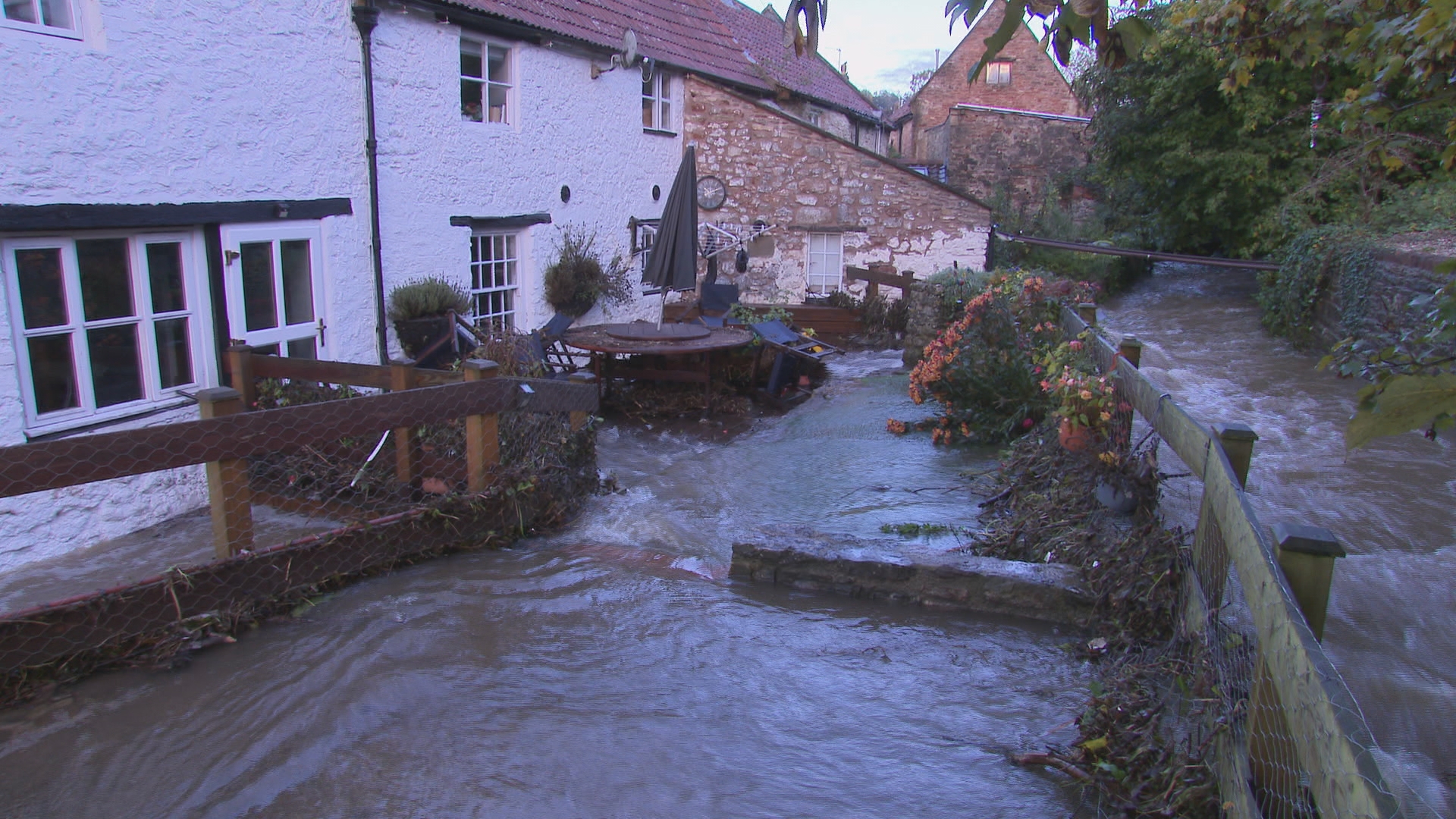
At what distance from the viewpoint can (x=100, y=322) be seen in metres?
6.18

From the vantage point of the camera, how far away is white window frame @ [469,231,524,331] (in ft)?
34.7

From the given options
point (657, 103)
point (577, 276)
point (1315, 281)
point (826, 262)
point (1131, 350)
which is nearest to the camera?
point (1131, 350)

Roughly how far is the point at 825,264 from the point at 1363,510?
10.2 meters

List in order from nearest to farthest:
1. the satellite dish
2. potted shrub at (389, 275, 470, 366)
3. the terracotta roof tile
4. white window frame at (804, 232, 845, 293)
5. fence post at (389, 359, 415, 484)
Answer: fence post at (389, 359, 415, 484) < potted shrub at (389, 275, 470, 366) < the terracotta roof tile < the satellite dish < white window frame at (804, 232, 845, 293)

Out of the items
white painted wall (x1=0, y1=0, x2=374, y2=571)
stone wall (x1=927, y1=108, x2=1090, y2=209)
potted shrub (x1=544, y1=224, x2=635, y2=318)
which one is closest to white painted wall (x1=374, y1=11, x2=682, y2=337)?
potted shrub (x1=544, y1=224, x2=635, y2=318)

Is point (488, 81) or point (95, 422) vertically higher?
point (488, 81)

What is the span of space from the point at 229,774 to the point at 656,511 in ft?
11.7

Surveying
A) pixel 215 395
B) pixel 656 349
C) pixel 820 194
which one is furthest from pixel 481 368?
pixel 820 194

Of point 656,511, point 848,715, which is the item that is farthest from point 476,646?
point 656,511

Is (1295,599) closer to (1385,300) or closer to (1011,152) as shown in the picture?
(1385,300)

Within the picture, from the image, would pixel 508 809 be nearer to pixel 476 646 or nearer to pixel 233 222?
pixel 476 646

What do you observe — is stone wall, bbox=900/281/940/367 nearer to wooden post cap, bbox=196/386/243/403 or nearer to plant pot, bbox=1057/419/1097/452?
plant pot, bbox=1057/419/1097/452

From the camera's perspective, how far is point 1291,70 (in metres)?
15.9

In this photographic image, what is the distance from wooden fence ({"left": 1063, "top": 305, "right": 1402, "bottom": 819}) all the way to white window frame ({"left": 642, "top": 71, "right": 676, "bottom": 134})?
1164 cm
